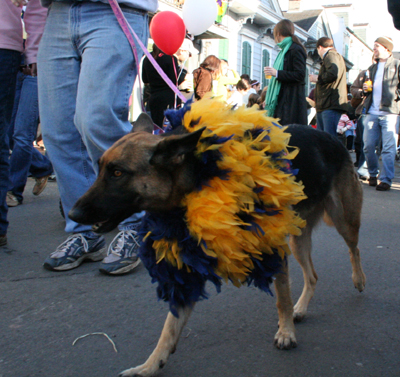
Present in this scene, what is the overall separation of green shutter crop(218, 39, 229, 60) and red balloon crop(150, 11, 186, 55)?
14369mm

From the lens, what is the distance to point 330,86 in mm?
7270

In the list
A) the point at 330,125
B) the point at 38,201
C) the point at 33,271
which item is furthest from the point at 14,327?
Answer: the point at 330,125

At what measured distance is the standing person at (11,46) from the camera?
326 cm

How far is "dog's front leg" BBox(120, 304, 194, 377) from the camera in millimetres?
1860

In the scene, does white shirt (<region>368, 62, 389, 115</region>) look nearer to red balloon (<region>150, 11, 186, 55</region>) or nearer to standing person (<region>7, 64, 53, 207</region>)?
red balloon (<region>150, 11, 186, 55</region>)

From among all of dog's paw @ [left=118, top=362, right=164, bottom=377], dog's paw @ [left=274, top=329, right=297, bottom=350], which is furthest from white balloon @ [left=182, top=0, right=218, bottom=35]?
dog's paw @ [left=118, top=362, right=164, bottom=377]

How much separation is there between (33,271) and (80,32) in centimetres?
165

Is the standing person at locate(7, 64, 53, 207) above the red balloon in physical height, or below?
below

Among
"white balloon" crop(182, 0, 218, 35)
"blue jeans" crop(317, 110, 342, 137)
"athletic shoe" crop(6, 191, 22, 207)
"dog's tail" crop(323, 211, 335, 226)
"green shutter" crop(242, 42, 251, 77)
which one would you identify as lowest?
"athletic shoe" crop(6, 191, 22, 207)

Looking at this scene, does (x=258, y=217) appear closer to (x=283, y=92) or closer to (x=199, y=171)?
(x=199, y=171)

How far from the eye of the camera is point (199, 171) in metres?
1.96

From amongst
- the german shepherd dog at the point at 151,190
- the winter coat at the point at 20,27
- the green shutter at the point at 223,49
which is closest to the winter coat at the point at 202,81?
the winter coat at the point at 20,27

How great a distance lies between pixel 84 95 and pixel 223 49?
59.1ft

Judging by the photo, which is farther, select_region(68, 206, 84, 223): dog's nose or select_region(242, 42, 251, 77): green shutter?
select_region(242, 42, 251, 77): green shutter
